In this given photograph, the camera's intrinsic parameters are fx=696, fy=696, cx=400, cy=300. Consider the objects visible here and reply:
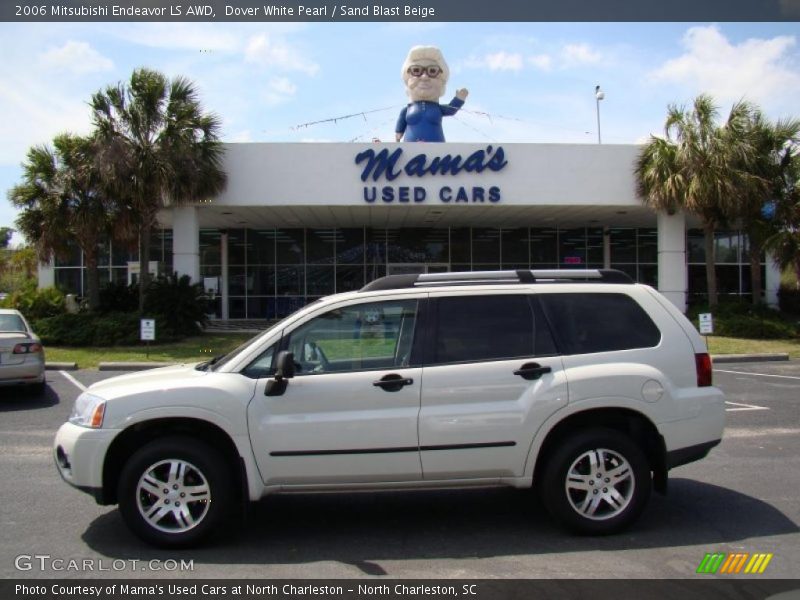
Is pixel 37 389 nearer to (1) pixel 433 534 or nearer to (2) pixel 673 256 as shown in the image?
(1) pixel 433 534

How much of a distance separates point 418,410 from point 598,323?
5.01ft

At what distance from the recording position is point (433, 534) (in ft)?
16.6

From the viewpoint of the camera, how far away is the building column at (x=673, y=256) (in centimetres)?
2294

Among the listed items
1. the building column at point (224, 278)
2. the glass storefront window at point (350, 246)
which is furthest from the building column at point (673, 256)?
the building column at point (224, 278)

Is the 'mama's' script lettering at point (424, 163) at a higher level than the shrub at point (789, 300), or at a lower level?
higher

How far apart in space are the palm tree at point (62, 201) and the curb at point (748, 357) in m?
16.9

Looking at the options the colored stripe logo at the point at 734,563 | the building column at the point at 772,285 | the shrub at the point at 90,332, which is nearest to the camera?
the colored stripe logo at the point at 734,563

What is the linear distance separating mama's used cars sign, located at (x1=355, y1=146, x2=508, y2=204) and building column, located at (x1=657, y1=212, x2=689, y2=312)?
5796 mm

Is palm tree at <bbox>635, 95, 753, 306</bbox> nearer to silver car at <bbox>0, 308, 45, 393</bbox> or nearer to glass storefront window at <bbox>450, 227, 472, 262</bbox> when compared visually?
glass storefront window at <bbox>450, 227, 472, 262</bbox>

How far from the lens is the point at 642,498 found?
16.0 ft

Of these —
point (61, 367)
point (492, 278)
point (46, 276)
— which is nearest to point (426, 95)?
point (61, 367)

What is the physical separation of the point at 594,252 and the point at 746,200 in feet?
30.7

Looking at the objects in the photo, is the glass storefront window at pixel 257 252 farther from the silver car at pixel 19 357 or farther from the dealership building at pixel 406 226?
the silver car at pixel 19 357
